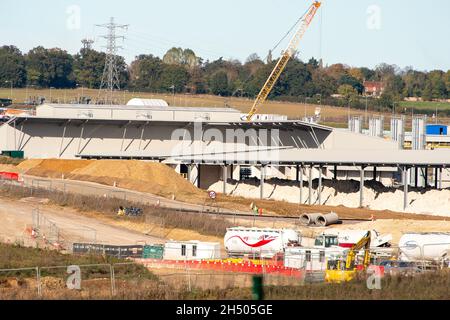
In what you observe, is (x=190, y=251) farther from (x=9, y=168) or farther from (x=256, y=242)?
(x=9, y=168)

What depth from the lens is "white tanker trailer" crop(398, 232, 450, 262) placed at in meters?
47.2

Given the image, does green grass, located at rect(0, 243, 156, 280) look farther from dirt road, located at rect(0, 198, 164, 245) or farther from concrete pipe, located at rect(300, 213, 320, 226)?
concrete pipe, located at rect(300, 213, 320, 226)

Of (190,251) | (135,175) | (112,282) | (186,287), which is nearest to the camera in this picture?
(112,282)

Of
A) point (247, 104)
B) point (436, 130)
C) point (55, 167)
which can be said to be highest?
point (247, 104)

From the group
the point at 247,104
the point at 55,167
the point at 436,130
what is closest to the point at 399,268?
the point at 55,167

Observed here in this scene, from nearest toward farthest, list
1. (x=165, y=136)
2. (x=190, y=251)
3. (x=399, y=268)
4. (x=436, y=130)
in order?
(x=399, y=268) < (x=190, y=251) < (x=165, y=136) < (x=436, y=130)

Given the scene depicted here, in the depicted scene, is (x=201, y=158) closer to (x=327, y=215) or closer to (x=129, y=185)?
(x=129, y=185)

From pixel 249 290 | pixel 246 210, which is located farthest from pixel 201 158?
pixel 249 290

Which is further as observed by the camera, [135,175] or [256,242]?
[135,175]

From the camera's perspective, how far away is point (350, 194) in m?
83.4

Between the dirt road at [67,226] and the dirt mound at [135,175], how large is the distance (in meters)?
18.9

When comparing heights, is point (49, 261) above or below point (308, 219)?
above

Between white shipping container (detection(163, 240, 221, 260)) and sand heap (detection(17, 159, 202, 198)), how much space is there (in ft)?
111

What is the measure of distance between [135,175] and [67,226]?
96.7ft
